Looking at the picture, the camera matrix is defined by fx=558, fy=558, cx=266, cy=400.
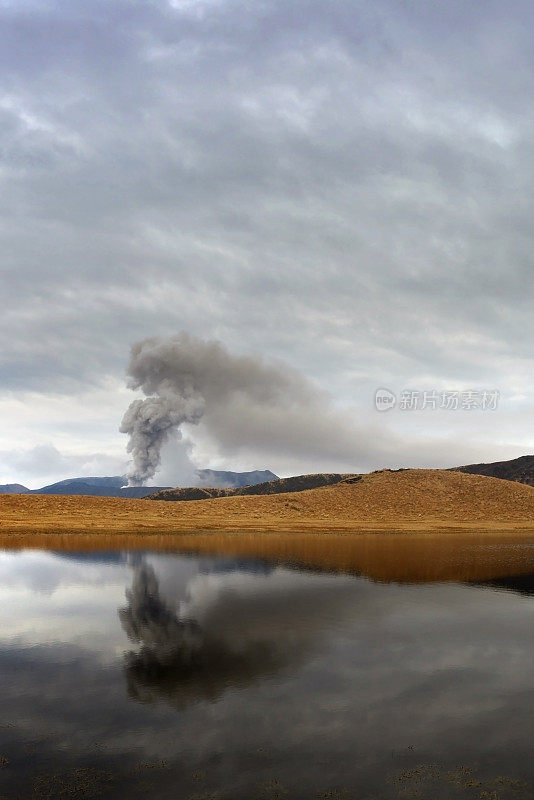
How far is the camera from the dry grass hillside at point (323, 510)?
6244 cm

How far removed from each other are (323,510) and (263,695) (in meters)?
75.6

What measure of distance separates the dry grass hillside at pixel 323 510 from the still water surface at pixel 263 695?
36370 mm

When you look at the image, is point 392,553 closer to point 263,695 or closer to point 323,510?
point 263,695

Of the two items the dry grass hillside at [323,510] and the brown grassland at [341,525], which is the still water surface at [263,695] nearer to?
the brown grassland at [341,525]

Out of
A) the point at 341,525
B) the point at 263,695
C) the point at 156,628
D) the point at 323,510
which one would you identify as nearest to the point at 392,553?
the point at 156,628

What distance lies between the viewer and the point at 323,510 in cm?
8762

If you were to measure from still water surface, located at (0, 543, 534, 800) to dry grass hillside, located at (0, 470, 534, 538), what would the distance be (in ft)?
119

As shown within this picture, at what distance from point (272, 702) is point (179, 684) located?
250 centimetres

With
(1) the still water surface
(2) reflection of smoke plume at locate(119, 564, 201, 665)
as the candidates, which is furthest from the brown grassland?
(2) reflection of smoke plume at locate(119, 564, 201, 665)

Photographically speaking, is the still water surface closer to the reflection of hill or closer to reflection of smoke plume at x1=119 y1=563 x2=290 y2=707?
reflection of smoke plume at x1=119 y1=563 x2=290 y2=707

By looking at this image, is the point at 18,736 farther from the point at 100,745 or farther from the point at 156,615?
the point at 156,615

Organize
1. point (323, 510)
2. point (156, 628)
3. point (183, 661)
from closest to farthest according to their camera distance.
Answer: point (183, 661) → point (156, 628) → point (323, 510)

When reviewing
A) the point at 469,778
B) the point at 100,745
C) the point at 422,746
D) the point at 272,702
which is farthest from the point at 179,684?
the point at 469,778

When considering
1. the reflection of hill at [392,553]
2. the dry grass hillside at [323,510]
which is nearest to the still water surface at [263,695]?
the reflection of hill at [392,553]
